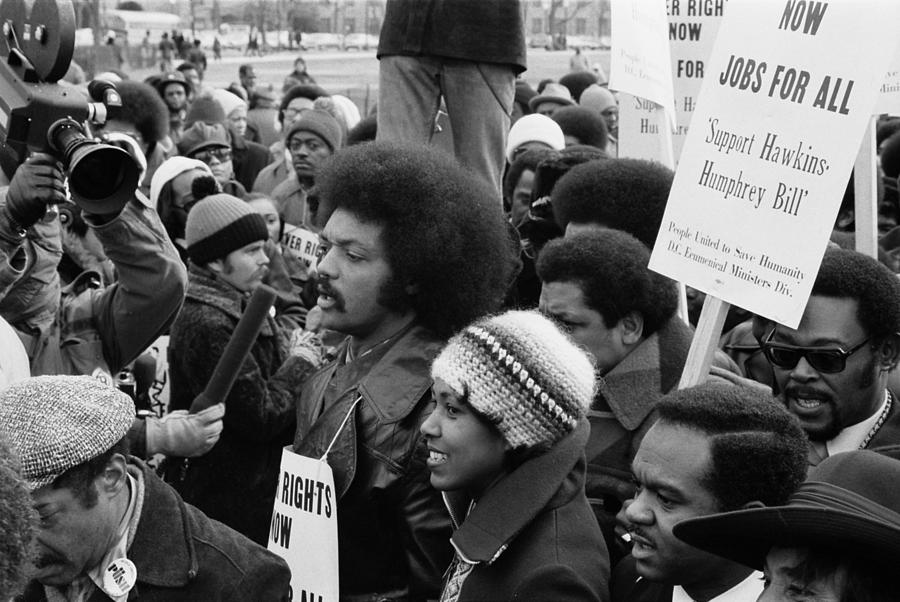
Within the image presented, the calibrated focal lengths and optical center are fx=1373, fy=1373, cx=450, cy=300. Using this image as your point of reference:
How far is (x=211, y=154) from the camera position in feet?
28.4

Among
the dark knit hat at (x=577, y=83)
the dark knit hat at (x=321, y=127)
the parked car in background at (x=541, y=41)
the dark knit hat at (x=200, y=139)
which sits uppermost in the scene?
the dark knit hat at (x=321, y=127)

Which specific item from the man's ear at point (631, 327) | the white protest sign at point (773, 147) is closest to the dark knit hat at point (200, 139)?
the man's ear at point (631, 327)

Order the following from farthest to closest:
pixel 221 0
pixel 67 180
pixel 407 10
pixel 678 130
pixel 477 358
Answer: pixel 221 0, pixel 678 130, pixel 407 10, pixel 67 180, pixel 477 358

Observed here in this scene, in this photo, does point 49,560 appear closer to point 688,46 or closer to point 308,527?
point 308,527

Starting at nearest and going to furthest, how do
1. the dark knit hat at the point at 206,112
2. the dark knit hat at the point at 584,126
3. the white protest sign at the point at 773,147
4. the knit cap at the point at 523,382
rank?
the knit cap at the point at 523,382 → the white protest sign at the point at 773,147 → the dark knit hat at the point at 584,126 → the dark knit hat at the point at 206,112

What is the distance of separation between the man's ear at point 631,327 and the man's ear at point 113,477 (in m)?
1.53

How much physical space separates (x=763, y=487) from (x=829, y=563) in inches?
23.7

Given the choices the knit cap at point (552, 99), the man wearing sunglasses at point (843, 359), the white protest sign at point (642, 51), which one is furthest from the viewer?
the knit cap at point (552, 99)

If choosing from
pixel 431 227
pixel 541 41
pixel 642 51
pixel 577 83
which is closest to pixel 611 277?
pixel 431 227

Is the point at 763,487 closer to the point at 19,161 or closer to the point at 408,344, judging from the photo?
the point at 408,344

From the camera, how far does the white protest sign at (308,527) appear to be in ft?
12.0

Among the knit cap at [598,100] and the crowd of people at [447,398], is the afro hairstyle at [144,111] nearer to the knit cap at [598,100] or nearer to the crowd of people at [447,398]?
the crowd of people at [447,398]

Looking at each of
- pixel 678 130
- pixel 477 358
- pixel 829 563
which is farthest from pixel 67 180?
pixel 678 130

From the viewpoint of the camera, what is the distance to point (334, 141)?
318 inches
